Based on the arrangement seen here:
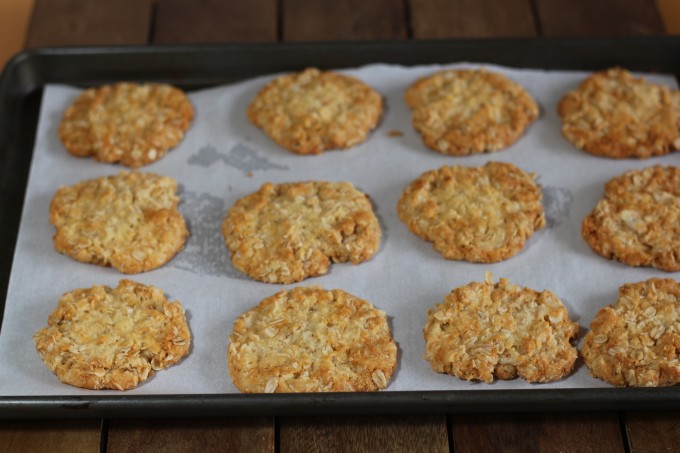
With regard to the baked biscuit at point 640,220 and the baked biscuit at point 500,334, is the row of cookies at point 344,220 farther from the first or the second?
the baked biscuit at point 500,334

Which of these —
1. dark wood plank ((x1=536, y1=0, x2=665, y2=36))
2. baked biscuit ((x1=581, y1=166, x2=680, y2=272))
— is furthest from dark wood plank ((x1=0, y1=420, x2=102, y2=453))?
dark wood plank ((x1=536, y1=0, x2=665, y2=36))

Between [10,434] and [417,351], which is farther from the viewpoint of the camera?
[417,351]

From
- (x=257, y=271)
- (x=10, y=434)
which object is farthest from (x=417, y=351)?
(x=10, y=434)

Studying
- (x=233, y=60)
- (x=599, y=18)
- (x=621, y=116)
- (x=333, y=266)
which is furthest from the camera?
(x=599, y=18)

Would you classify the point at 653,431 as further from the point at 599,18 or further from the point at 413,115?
the point at 599,18

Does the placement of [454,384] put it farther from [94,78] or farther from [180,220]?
[94,78]

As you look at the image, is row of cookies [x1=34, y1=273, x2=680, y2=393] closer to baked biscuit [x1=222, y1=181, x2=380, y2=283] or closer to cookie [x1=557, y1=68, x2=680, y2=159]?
baked biscuit [x1=222, y1=181, x2=380, y2=283]

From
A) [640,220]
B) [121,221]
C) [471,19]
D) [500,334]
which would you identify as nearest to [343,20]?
[471,19]

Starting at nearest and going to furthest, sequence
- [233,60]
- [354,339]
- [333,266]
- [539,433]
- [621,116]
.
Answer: [539,433] < [354,339] < [333,266] < [621,116] < [233,60]
